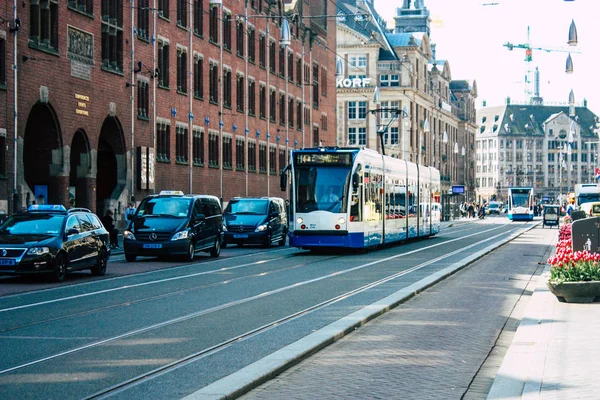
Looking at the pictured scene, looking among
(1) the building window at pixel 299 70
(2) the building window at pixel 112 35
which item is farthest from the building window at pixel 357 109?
(2) the building window at pixel 112 35

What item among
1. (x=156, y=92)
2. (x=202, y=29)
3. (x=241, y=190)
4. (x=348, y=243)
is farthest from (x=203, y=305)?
(x=241, y=190)

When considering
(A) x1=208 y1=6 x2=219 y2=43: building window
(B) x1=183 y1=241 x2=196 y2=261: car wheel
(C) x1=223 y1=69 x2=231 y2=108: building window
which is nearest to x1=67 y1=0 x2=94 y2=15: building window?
(B) x1=183 y1=241 x2=196 y2=261: car wheel

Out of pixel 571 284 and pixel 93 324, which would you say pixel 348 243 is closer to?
pixel 571 284

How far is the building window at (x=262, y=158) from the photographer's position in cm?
6694

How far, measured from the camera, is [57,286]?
2131 centimetres

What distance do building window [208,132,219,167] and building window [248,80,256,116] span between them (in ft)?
20.8

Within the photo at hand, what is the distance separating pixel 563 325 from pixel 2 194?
83.9 ft

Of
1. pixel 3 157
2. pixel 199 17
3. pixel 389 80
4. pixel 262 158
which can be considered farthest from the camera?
pixel 389 80

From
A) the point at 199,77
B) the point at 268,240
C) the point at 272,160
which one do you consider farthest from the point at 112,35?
the point at 272,160

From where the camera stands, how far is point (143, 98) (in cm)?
4906

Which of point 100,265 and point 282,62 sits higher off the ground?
point 282,62

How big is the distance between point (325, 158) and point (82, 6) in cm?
1464

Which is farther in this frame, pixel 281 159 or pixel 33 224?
pixel 281 159

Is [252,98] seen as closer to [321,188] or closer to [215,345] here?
[321,188]
